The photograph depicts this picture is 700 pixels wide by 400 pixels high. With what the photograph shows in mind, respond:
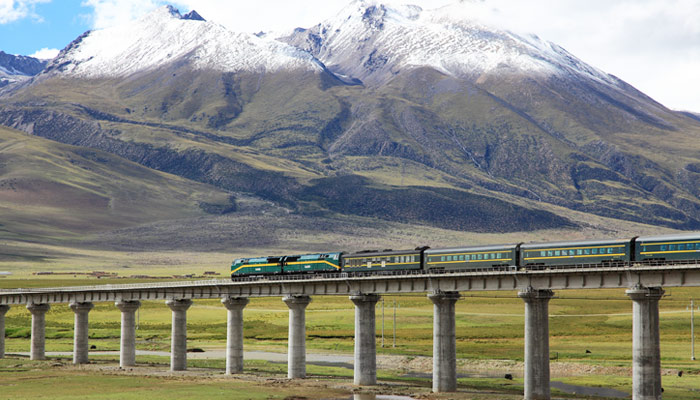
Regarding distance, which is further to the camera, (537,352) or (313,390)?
(313,390)

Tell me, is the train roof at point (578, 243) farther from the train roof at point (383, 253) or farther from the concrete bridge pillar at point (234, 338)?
the concrete bridge pillar at point (234, 338)

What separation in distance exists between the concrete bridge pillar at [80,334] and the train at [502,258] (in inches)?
1015

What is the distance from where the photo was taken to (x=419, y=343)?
148 metres

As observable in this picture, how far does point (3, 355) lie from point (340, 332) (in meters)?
53.9

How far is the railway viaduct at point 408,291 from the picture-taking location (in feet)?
275

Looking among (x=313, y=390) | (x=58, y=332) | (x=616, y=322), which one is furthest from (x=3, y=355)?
(x=616, y=322)

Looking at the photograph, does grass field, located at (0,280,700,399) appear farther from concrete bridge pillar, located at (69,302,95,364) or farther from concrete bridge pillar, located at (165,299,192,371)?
concrete bridge pillar, located at (69,302,95,364)

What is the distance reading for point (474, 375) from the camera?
116 meters

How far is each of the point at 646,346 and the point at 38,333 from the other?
301 feet

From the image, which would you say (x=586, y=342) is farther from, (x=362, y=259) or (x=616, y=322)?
(x=362, y=259)

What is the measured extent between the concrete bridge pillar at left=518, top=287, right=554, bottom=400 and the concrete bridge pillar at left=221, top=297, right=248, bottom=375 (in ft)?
133

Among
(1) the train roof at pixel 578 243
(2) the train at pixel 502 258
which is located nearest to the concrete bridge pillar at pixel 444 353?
(2) the train at pixel 502 258

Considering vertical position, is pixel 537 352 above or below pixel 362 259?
below

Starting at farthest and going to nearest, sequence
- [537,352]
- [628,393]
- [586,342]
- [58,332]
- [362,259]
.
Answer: [58,332]
[586,342]
[362,259]
[628,393]
[537,352]
